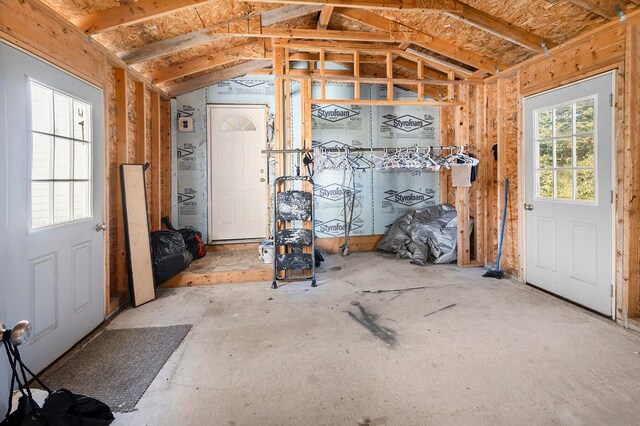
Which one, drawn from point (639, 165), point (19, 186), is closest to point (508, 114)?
point (639, 165)

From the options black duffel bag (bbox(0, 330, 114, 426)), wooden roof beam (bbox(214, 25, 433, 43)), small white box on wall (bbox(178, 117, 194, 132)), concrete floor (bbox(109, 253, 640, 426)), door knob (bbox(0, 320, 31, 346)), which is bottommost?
concrete floor (bbox(109, 253, 640, 426))

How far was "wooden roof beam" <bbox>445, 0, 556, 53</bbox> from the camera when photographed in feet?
11.4

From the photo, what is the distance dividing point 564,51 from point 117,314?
518cm

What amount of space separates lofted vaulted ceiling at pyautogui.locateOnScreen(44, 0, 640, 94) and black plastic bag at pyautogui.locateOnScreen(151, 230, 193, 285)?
1.98m

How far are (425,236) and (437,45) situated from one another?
8.81 feet

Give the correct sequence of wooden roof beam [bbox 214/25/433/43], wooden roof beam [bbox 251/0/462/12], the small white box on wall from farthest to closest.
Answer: the small white box on wall
wooden roof beam [bbox 214/25/433/43]
wooden roof beam [bbox 251/0/462/12]

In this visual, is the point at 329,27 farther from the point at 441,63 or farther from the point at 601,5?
the point at 601,5

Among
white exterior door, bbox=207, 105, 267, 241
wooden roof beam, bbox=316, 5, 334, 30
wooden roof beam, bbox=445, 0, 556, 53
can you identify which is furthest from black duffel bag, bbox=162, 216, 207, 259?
wooden roof beam, bbox=445, 0, 556, 53

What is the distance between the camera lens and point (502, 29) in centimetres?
Result: 349

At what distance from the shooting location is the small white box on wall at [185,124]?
522 cm

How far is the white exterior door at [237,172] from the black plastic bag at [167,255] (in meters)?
1.28

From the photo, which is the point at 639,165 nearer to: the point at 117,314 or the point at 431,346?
the point at 431,346

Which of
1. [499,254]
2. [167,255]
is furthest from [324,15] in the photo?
[499,254]

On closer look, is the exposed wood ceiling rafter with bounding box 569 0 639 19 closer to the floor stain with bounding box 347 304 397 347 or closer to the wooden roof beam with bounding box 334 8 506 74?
the wooden roof beam with bounding box 334 8 506 74
